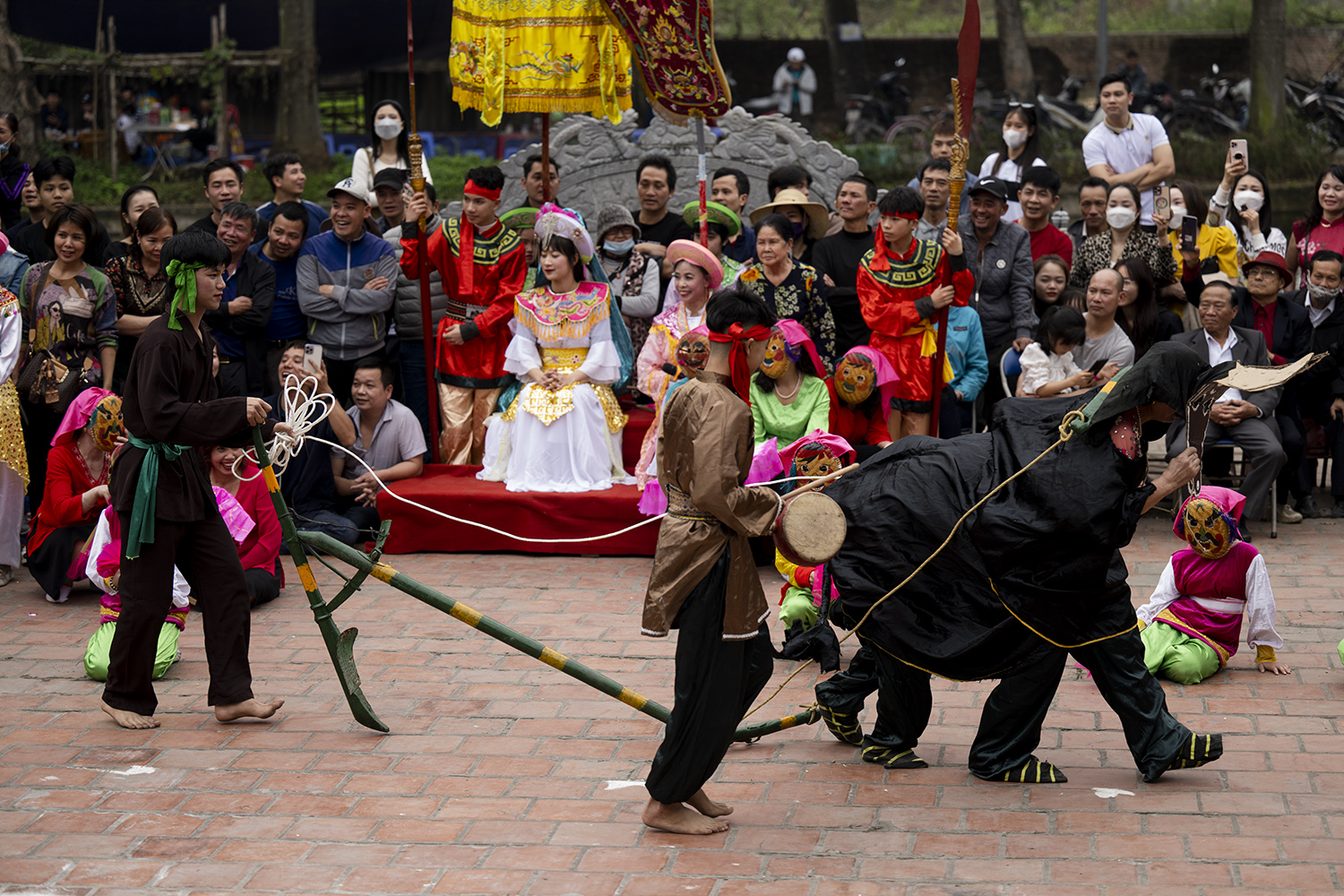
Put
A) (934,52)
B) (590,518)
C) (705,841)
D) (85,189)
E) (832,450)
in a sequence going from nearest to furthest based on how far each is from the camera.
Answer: (705,841) → (832,450) → (590,518) → (85,189) → (934,52)

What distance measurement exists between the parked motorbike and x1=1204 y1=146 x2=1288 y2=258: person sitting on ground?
1066 centimetres

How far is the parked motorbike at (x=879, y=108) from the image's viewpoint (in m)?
19.7

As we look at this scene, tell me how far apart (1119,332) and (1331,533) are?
1.56 m

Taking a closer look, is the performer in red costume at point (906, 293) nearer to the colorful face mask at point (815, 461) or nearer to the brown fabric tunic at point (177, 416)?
the colorful face mask at point (815, 461)

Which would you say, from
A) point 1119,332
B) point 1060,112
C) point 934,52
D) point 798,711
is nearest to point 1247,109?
point 1060,112

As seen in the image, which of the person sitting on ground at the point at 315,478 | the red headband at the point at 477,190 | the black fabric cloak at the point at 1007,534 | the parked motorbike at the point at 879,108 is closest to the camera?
the black fabric cloak at the point at 1007,534

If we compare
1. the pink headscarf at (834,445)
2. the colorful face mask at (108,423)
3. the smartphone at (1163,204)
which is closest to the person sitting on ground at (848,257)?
the smartphone at (1163,204)

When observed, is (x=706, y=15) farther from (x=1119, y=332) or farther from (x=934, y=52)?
(x=934, y=52)

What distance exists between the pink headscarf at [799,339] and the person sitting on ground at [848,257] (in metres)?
0.67

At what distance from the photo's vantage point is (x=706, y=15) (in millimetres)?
7723

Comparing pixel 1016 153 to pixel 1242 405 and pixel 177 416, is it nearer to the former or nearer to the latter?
pixel 1242 405

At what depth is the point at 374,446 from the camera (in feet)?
26.1

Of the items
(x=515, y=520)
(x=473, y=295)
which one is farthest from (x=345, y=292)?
(x=515, y=520)

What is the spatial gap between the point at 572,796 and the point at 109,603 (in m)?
2.58
